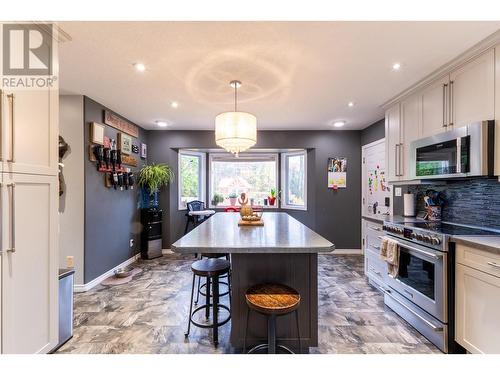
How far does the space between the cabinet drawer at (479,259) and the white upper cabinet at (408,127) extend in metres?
1.12

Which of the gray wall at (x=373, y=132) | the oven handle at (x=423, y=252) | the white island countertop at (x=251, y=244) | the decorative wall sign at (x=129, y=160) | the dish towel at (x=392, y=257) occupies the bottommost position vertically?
the dish towel at (x=392, y=257)

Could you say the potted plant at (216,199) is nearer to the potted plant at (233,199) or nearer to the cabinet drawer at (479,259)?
the potted plant at (233,199)

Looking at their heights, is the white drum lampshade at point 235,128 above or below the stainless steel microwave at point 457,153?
above

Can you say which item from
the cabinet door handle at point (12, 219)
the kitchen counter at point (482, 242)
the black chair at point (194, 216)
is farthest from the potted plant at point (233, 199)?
the cabinet door handle at point (12, 219)

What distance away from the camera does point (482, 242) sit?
160 centimetres

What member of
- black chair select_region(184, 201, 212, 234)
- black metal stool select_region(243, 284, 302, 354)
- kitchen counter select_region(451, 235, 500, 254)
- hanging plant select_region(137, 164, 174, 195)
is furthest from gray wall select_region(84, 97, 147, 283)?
kitchen counter select_region(451, 235, 500, 254)

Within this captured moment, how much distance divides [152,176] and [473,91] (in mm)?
4252

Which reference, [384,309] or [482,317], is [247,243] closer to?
[482,317]

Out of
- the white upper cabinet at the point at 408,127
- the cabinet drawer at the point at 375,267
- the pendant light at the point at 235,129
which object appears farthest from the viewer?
the cabinet drawer at the point at 375,267

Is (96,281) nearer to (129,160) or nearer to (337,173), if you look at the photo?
(129,160)

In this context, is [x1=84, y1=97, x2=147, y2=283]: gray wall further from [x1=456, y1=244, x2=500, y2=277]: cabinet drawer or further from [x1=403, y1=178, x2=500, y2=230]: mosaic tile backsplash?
[x1=403, y1=178, x2=500, y2=230]: mosaic tile backsplash

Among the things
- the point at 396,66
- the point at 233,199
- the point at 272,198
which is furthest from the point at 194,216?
the point at 396,66

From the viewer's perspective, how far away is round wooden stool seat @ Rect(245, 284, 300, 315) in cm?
136

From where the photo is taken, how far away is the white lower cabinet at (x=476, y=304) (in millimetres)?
1532
